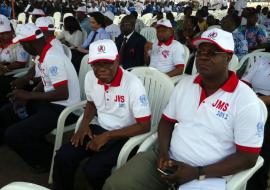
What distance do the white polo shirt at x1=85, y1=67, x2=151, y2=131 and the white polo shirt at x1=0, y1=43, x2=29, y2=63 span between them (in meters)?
1.96

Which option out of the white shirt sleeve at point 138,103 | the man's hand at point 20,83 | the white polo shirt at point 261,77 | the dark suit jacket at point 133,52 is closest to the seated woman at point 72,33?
the dark suit jacket at point 133,52

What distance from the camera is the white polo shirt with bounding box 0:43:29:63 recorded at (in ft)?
14.3

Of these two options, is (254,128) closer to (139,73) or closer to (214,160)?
(214,160)

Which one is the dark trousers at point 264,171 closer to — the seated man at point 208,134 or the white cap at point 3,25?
the seated man at point 208,134

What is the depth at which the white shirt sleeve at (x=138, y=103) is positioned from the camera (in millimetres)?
2512

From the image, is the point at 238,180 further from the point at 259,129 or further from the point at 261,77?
the point at 261,77

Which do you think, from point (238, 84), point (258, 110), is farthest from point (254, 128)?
point (238, 84)

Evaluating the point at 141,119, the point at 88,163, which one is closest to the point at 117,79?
the point at 141,119

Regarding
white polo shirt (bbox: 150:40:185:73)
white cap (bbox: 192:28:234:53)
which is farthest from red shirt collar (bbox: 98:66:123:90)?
white polo shirt (bbox: 150:40:185:73)

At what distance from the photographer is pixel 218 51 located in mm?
2045

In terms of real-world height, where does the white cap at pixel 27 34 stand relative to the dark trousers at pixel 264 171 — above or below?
above

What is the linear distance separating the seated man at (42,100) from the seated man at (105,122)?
0.48 metres

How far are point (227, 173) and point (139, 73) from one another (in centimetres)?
147

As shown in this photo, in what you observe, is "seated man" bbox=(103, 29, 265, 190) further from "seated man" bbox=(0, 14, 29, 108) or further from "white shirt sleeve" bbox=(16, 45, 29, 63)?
"white shirt sleeve" bbox=(16, 45, 29, 63)
